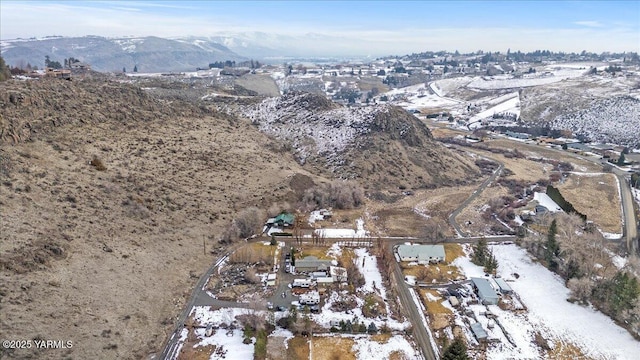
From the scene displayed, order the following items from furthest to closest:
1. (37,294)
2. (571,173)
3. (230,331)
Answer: (571,173)
(230,331)
(37,294)

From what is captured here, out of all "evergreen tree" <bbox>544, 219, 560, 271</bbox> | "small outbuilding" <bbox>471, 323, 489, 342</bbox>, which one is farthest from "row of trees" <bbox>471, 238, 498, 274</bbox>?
"small outbuilding" <bbox>471, 323, 489, 342</bbox>

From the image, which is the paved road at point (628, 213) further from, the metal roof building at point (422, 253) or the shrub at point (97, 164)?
the shrub at point (97, 164)

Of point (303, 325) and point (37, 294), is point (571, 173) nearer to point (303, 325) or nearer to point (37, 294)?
point (303, 325)

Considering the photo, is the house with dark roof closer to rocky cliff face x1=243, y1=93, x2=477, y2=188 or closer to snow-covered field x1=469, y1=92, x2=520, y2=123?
rocky cliff face x1=243, y1=93, x2=477, y2=188

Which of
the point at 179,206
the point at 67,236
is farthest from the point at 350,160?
the point at 67,236

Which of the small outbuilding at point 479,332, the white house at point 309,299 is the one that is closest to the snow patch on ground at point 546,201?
the small outbuilding at point 479,332
